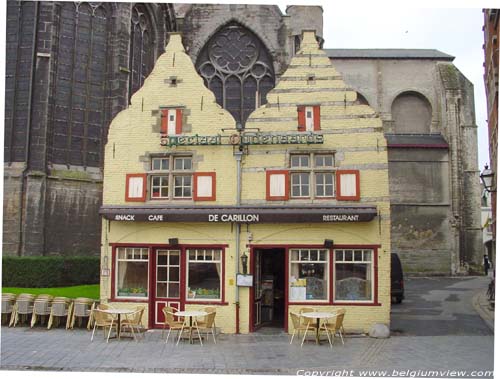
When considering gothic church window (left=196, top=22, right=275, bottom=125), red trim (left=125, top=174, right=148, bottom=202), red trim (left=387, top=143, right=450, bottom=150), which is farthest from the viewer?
red trim (left=387, top=143, right=450, bottom=150)

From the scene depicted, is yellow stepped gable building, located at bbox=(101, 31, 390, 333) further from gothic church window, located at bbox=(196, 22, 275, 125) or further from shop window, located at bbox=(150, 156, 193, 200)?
gothic church window, located at bbox=(196, 22, 275, 125)

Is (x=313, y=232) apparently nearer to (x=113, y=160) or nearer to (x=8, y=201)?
(x=113, y=160)

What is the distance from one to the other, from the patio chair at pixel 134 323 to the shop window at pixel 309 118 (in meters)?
6.37

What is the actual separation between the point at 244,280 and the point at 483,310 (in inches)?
354

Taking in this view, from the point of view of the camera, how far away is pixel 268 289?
599 inches

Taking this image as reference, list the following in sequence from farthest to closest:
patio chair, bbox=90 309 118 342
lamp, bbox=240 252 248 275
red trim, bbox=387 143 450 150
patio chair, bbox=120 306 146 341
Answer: red trim, bbox=387 143 450 150, lamp, bbox=240 252 248 275, patio chair, bbox=120 306 146 341, patio chair, bbox=90 309 118 342

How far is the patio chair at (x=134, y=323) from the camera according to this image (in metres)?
13.0

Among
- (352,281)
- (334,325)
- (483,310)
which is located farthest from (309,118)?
(483,310)

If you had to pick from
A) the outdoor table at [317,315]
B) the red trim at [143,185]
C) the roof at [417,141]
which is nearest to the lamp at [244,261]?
the outdoor table at [317,315]

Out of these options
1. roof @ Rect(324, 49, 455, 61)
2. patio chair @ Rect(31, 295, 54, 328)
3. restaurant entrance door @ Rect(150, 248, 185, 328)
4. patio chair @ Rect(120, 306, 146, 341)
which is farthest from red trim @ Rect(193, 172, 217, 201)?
roof @ Rect(324, 49, 455, 61)

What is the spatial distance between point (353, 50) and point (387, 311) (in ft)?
101

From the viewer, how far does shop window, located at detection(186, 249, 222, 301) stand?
14.2 meters

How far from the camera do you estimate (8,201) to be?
20688mm

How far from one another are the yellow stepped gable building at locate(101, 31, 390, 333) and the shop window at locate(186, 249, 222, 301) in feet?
0.09
